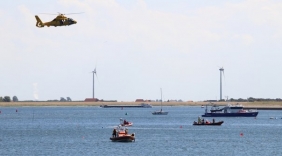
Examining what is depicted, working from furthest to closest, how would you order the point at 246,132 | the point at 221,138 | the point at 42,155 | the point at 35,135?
the point at 246,132
the point at 35,135
the point at 221,138
the point at 42,155

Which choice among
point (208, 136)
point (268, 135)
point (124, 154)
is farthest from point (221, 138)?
point (124, 154)

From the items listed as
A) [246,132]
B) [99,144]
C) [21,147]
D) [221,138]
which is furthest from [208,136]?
[21,147]

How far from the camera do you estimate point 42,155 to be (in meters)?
88.2

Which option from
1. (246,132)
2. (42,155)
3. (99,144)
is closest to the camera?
(42,155)

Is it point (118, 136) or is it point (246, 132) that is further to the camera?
point (246, 132)

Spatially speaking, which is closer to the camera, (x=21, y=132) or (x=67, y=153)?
(x=67, y=153)

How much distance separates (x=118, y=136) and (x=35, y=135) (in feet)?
83.2

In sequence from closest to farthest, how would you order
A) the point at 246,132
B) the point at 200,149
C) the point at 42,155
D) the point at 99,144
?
the point at 42,155, the point at 200,149, the point at 99,144, the point at 246,132

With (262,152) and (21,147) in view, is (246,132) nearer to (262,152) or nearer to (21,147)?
(262,152)

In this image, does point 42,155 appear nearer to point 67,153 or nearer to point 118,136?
point 67,153

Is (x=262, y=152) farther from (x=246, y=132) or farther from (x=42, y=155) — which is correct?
(x=246, y=132)

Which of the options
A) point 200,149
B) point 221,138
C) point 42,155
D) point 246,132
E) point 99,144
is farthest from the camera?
point 246,132

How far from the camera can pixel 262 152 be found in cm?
9319

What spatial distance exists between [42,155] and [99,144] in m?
15.7
